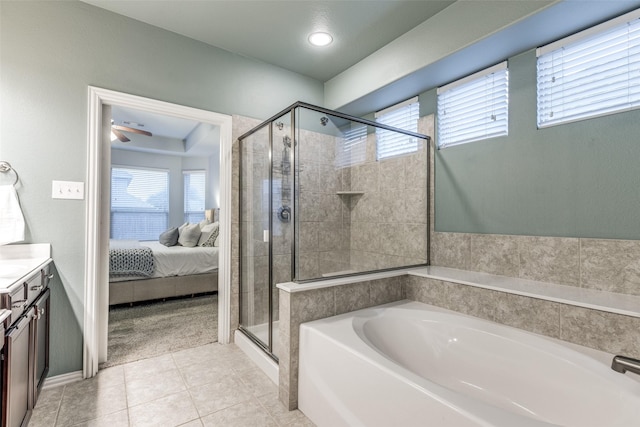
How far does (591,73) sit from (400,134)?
4.18 ft

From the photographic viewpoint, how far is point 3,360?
1169mm

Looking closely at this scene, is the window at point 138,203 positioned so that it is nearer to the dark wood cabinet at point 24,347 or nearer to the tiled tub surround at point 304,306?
the dark wood cabinet at point 24,347

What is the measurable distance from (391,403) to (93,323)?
2.08 m

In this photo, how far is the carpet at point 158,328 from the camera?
2.46 metres

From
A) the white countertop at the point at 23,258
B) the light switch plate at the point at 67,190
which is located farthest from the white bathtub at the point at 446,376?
the light switch plate at the point at 67,190

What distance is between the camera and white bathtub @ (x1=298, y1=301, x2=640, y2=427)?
1.09 meters

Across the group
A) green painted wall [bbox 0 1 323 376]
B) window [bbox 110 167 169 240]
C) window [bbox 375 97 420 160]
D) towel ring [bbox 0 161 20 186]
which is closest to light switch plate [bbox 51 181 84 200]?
green painted wall [bbox 0 1 323 376]

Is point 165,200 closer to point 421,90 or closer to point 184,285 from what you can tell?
point 184,285

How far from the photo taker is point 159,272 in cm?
378

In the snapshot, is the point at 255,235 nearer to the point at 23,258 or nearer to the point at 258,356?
the point at 258,356

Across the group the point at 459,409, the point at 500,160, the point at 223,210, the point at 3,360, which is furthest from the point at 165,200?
the point at 459,409

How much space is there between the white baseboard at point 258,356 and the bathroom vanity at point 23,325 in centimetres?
126

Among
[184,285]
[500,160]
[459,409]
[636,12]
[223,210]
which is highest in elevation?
[636,12]

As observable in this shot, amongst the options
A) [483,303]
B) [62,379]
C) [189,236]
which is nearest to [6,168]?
[62,379]
